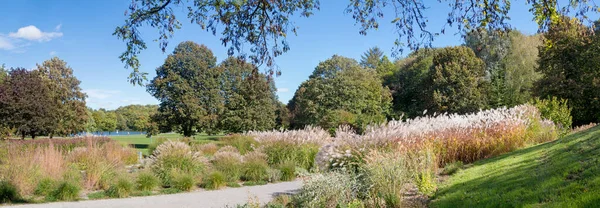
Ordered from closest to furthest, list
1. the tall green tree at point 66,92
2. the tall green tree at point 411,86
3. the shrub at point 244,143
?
the shrub at point 244,143, the tall green tree at point 66,92, the tall green tree at point 411,86

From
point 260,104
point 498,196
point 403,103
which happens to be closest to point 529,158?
point 498,196

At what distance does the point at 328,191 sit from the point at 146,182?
521 centimetres

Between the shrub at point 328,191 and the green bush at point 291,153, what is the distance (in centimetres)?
541

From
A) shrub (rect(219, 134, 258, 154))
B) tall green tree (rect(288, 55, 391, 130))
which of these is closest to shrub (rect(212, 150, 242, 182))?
shrub (rect(219, 134, 258, 154))

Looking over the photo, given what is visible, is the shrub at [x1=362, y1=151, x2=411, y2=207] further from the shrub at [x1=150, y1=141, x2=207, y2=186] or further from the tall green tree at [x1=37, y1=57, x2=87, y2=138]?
the tall green tree at [x1=37, y1=57, x2=87, y2=138]

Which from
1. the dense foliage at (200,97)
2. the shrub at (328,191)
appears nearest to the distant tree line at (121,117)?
the dense foliage at (200,97)

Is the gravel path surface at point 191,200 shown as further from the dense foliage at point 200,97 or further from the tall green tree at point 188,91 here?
the tall green tree at point 188,91

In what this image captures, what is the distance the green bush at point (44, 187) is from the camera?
8.20 metres

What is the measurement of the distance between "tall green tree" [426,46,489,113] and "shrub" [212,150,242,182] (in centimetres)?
2333

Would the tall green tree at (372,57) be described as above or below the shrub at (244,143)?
above

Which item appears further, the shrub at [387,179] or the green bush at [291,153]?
the green bush at [291,153]

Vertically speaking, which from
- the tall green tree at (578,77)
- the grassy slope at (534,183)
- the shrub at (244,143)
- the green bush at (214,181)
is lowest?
the green bush at (214,181)

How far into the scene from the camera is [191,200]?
7.75m

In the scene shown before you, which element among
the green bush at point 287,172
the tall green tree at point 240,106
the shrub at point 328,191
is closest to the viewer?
the shrub at point 328,191
